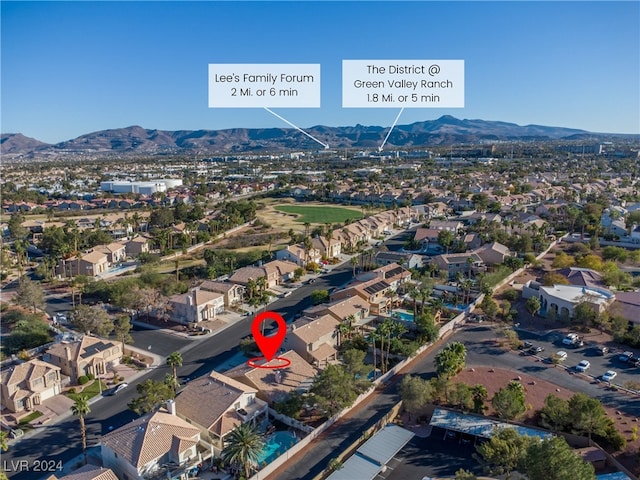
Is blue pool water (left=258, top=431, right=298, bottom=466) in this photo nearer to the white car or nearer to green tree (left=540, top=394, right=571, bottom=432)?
green tree (left=540, top=394, right=571, bottom=432)

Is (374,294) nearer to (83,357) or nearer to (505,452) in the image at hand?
(505,452)

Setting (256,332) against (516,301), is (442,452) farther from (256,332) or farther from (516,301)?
(516,301)

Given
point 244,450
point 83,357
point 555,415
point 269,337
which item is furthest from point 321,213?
point 244,450

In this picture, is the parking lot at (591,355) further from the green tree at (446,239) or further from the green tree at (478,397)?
the green tree at (446,239)

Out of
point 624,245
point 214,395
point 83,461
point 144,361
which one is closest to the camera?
point 83,461

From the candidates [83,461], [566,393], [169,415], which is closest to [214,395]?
[169,415]

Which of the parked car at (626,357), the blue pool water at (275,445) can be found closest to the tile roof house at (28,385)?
the blue pool water at (275,445)

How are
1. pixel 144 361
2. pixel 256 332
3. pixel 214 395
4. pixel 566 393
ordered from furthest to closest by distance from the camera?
pixel 256 332
pixel 144 361
pixel 566 393
pixel 214 395

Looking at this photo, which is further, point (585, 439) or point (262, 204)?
point (262, 204)
